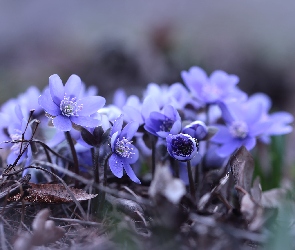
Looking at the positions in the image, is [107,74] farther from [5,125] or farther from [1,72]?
[5,125]

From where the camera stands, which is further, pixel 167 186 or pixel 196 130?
→ pixel 196 130

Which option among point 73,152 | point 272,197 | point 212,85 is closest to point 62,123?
point 73,152

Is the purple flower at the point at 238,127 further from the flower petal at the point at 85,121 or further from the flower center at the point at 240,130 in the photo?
the flower petal at the point at 85,121

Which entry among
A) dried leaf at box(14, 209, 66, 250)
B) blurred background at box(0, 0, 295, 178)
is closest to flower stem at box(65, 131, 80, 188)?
dried leaf at box(14, 209, 66, 250)

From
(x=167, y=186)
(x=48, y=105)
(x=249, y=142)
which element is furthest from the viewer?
(x=249, y=142)

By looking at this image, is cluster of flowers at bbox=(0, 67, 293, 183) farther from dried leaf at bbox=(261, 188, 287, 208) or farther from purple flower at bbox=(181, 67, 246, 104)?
dried leaf at bbox=(261, 188, 287, 208)

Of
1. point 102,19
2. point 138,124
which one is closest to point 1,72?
point 102,19

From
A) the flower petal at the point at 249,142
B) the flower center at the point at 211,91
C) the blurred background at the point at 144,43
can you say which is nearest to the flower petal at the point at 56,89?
the flower center at the point at 211,91

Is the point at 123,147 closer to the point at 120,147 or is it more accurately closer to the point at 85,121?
the point at 120,147
